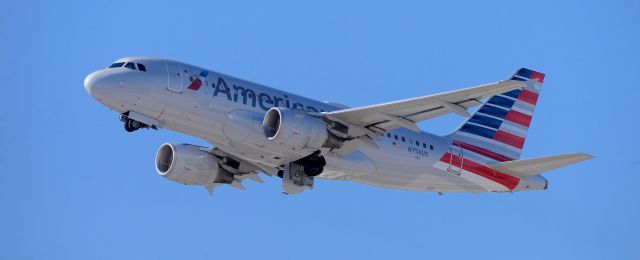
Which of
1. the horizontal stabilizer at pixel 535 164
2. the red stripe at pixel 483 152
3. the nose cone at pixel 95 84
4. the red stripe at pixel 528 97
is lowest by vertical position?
the horizontal stabilizer at pixel 535 164

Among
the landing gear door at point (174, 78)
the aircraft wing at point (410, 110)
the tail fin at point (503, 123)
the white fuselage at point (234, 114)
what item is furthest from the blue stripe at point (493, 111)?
the landing gear door at point (174, 78)

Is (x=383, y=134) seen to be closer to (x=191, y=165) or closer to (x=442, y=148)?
(x=442, y=148)

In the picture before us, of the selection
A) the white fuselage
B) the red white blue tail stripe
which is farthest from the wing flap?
the red white blue tail stripe

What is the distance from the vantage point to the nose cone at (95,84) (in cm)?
3947

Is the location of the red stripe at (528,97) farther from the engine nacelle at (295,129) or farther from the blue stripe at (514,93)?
the engine nacelle at (295,129)

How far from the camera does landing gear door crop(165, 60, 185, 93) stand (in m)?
40.2

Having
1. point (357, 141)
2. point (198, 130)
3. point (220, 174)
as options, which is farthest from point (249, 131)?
point (220, 174)

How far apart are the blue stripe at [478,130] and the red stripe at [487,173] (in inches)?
123

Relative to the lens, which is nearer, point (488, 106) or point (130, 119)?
point (130, 119)

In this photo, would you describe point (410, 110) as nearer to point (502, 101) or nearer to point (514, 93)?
point (502, 101)

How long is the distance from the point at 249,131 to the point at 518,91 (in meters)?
17.1

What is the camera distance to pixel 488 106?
51.4m

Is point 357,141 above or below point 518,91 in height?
below

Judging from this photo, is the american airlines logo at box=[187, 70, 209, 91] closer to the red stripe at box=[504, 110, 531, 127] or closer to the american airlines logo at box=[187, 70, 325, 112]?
the american airlines logo at box=[187, 70, 325, 112]
